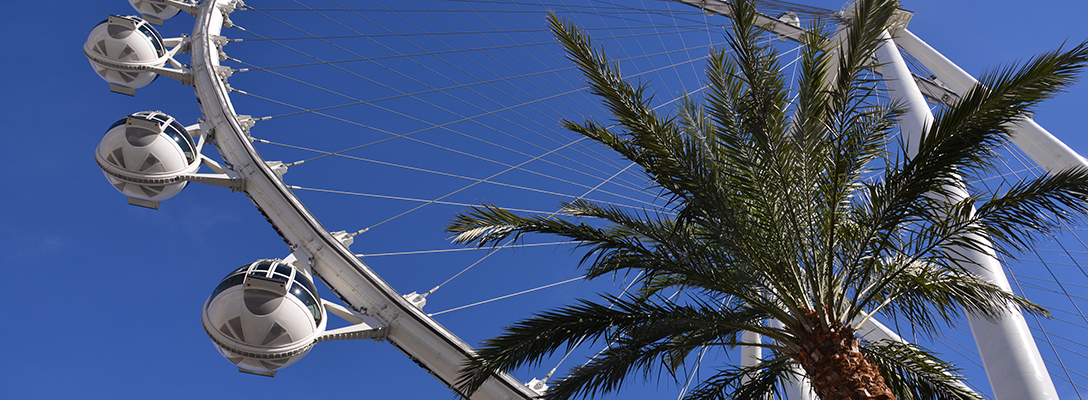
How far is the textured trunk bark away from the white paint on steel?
4.93 metres

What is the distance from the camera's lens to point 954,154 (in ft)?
19.3

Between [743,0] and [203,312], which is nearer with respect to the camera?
[743,0]

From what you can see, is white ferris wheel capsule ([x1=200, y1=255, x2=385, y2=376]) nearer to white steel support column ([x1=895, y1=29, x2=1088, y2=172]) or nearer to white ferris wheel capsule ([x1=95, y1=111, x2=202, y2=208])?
white ferris wheel capsule ([x1=95, y1=111, x2=202, y2=208])

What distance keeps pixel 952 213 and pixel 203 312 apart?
374 inches

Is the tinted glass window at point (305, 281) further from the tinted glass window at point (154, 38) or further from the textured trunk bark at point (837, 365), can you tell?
the tinted glass window at point (154, 38)

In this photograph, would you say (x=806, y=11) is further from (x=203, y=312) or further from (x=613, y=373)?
(x=203, y=312)

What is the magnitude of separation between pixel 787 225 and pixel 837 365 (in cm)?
140

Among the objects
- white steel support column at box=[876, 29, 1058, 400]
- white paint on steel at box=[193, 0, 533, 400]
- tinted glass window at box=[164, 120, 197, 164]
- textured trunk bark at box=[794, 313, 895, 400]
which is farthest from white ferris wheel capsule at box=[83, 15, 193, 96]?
white steel support column at box=[876, 29, 1058, 400]

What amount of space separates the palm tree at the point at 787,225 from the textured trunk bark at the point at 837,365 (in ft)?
0.04

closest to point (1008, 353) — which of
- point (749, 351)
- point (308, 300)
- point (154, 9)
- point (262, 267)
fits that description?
point (749, 351)

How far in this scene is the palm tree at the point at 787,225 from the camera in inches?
238

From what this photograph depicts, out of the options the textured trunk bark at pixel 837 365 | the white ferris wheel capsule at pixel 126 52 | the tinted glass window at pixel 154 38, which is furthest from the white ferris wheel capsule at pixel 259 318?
the tinted glass window at pixel 154 38

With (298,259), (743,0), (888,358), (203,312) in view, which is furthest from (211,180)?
(888,358)

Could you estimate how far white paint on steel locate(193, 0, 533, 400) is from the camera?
426 inches
